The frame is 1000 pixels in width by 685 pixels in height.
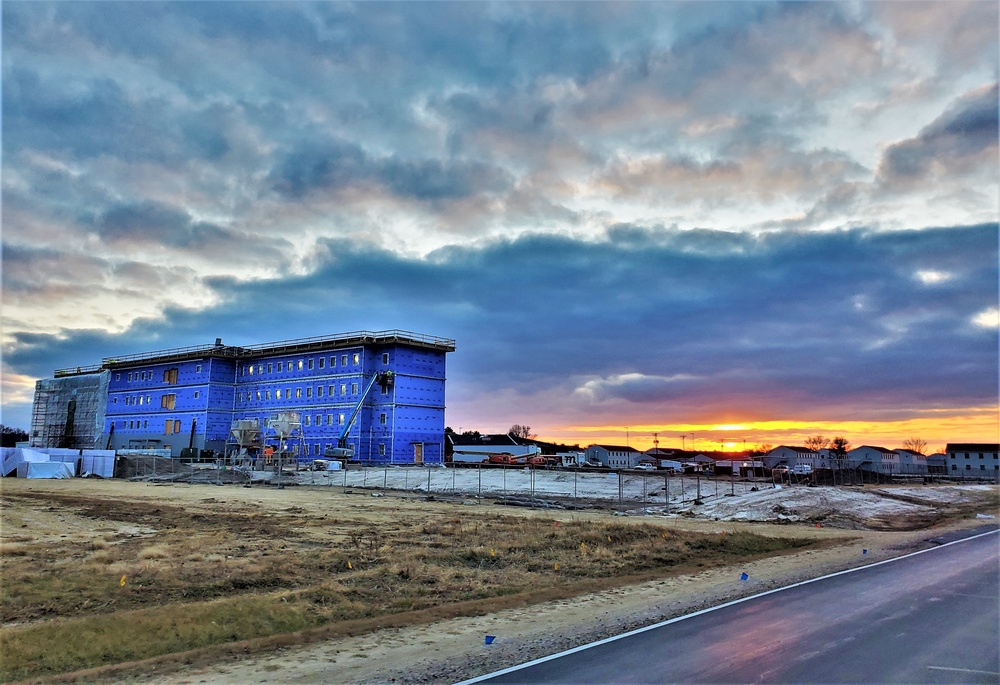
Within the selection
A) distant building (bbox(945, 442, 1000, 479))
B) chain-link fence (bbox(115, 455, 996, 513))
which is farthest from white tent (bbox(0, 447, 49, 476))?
distant building (bbox(945, 442, 1000, 479))

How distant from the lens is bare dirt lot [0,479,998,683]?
1077cm

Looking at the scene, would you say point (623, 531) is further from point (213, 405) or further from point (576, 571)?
point (213, 405)

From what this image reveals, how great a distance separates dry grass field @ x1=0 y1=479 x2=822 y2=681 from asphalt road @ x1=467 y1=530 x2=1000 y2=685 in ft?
13.8

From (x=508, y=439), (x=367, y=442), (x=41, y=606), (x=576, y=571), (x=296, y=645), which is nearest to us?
(x=296, y=645)

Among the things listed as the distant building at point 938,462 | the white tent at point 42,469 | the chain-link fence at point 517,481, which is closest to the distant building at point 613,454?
the distant building at point 938,462

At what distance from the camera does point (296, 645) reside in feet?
37.6

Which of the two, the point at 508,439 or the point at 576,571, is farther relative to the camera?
the point at 508,439

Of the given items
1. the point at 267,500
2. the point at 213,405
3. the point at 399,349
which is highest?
the point at 399,349

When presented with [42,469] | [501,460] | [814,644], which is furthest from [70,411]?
[814,644]

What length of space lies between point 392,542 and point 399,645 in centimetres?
1295

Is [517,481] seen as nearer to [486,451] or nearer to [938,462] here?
[486,451]

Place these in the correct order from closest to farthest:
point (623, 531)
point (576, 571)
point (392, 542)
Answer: point (576, 571)
point (392, 542)
point (623, 531)

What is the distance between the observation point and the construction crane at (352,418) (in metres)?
80.4

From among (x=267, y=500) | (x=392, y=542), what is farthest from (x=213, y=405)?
(x=392, y=542)
